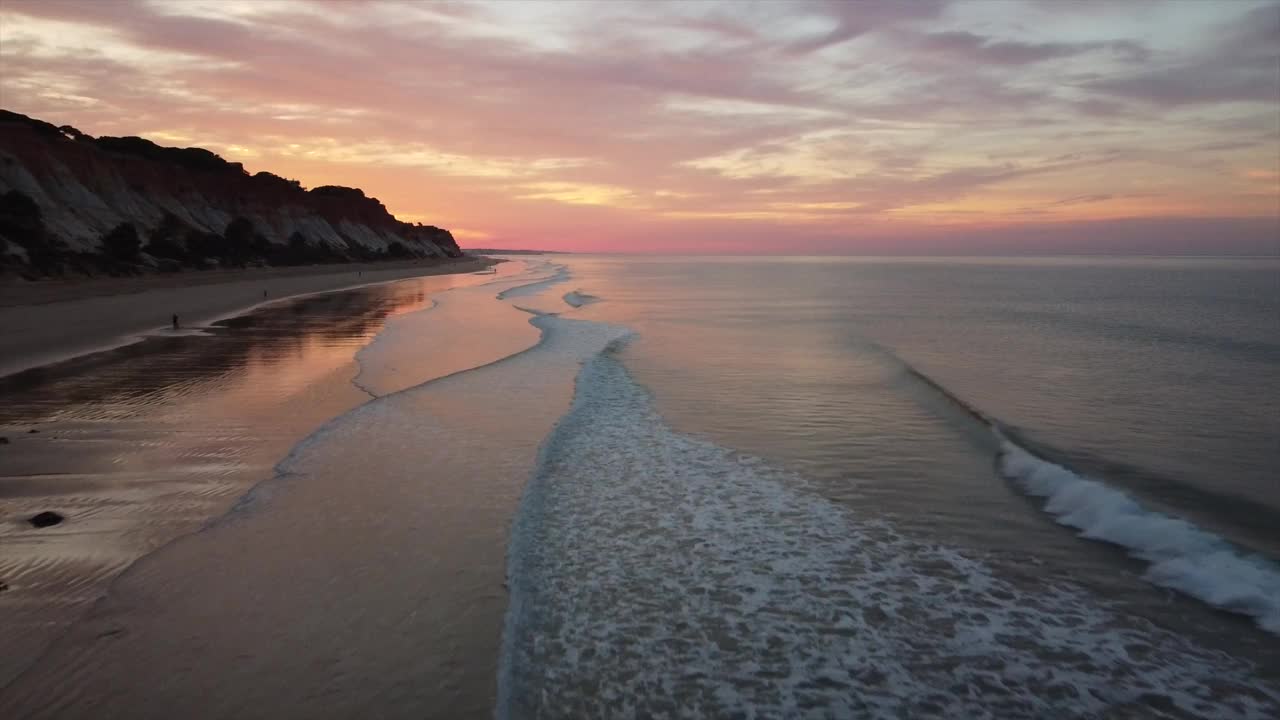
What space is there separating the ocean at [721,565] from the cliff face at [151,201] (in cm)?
3718

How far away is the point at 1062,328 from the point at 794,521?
2744 cm

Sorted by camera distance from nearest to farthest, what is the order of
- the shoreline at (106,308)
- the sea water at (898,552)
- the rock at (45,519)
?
the sea water at (898,552)
the rock at (45,519)
the shoreline at (106,308)

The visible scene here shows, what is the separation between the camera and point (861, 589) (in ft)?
20.5

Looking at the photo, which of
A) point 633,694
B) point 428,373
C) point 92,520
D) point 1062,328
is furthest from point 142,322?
point 1062,328

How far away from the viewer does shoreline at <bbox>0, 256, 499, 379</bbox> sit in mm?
18422

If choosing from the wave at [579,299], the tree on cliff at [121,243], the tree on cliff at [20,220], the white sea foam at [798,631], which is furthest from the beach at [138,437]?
the tree on cliff at [121,243]

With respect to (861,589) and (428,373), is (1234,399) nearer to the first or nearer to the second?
(861,589)

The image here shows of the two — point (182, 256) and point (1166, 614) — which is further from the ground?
point (182, 256)

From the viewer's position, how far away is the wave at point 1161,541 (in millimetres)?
6211

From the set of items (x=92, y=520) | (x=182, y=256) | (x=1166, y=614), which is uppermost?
(x=182, y=256)

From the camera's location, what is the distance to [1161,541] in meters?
7.40

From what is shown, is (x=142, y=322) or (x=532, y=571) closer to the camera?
(x=532, y=571)

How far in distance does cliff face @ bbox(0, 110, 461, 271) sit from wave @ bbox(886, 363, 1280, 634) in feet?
142

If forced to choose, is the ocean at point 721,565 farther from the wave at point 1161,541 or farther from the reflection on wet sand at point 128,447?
the reflection on wet sand at point 128,447
